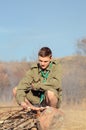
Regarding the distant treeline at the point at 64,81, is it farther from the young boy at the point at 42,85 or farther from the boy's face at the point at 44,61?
the boy's face at the point at 44,61

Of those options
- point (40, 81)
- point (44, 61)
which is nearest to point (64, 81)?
point (40, 81)

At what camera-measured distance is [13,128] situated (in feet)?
27.8

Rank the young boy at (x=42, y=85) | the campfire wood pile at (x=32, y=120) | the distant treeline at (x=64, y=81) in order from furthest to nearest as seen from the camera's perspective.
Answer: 1. the distant treeline at (x=64, y=81)
2. the young boy at (x=42, y=85)
3. the campfire wood pile at (x=32, y=120)

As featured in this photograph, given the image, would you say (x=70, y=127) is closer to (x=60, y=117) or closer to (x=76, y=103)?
(x=60, y=117)

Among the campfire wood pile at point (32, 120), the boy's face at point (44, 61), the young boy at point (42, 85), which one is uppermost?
the boy's face at point (44, 61)

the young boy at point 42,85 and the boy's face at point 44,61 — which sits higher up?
the boy's face at point 44,61

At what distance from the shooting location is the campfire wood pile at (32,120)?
25.5 ft

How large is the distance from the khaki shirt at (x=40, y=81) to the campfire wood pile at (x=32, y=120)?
0.34m

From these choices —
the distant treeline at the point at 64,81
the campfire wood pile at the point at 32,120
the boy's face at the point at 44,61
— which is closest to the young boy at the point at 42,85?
the boy's face at the point at 44,61

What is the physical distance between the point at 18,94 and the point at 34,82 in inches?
12.4

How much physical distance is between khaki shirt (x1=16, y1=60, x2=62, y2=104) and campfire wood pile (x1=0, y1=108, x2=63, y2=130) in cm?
34

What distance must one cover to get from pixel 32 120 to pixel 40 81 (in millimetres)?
606

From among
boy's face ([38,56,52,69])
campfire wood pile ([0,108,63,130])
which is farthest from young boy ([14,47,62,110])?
campfire wood pile ([0,108,63,130])

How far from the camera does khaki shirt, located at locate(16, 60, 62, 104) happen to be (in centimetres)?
830
